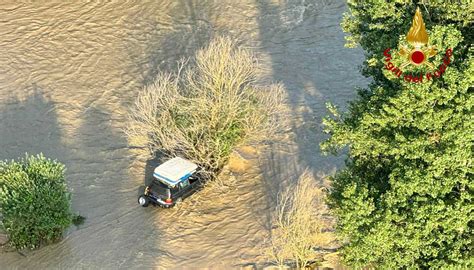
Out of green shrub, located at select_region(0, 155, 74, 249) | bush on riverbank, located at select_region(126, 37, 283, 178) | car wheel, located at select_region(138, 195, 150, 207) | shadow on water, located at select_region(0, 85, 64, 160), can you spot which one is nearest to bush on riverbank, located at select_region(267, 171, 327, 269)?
bush on riverbank, located at select_region(126, 37, 283, 178)

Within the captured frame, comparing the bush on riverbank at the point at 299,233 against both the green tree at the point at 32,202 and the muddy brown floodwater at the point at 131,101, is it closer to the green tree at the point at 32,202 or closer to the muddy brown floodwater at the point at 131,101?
the muddy brown floodwater at the point at 131,101

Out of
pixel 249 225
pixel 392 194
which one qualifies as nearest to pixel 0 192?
pixel 249 225

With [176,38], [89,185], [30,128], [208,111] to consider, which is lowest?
[89,185]

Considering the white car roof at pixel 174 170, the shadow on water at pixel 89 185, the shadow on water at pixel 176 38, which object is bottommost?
the shadow on water at pixel 89 185

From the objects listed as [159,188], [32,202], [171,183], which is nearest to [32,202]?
[32,202]

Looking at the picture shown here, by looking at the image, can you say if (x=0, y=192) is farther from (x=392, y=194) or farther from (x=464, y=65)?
(x=464, y=65)

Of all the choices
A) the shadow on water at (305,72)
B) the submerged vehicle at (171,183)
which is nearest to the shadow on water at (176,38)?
the shadow on water at (305,72)

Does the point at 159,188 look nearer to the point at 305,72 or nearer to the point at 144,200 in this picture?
the point at 144,200
